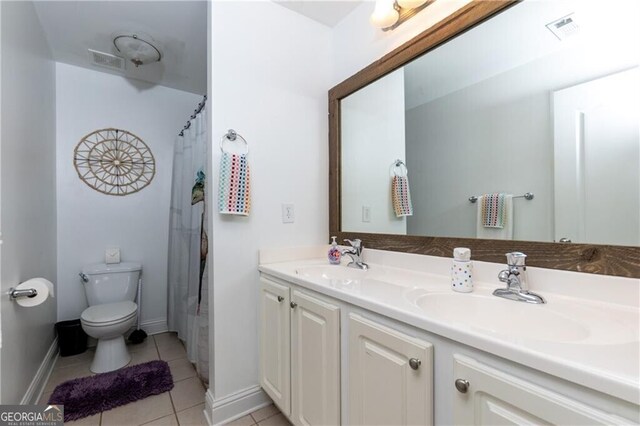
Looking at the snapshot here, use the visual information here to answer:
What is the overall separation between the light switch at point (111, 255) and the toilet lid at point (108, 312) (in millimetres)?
437

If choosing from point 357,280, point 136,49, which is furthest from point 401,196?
point 136,49

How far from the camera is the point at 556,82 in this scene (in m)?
0.98

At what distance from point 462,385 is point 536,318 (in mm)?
372

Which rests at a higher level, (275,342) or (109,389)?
(275,342)

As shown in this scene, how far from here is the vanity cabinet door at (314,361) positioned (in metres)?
1.04

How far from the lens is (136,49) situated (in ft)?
6.80

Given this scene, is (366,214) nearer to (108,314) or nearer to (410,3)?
(410,3)

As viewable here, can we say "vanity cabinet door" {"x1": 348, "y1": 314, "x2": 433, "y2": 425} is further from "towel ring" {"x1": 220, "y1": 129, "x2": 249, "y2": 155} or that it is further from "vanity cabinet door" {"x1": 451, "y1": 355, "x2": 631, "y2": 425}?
"towel ring" {"x1": 220, "y1": 129, "x2": 249, "y2": 155}

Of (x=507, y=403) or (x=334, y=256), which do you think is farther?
(x=334, y=256)

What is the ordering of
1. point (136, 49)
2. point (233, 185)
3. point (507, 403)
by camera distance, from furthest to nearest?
point (136, 49), point (233, 185), point (507, 403)

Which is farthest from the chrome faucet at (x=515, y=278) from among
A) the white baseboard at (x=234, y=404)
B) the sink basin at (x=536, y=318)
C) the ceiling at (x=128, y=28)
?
the ceiling at (x=128, y=28)

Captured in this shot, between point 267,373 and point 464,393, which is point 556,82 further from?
point 267,373

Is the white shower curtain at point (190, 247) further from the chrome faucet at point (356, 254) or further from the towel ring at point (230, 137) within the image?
the chrome faucet at point (356, 254)

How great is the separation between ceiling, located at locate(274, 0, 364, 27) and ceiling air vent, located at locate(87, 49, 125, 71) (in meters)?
1.51
